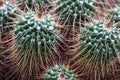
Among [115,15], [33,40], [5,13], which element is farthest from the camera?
[115,15]

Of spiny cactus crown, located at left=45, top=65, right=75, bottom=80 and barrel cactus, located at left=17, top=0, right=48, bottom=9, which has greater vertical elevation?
barrel cactus, located at left=17, top=0, right=48, bottom=9

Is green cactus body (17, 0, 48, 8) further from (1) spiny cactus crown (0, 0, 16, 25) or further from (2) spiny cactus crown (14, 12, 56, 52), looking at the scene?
(2) spiny cactus crown (14, 12, 56, 52)

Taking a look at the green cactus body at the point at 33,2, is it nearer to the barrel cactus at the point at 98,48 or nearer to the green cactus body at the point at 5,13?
the green cactus body at the point at 5,13

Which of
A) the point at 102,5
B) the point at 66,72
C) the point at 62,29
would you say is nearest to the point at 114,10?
the point at 102,5

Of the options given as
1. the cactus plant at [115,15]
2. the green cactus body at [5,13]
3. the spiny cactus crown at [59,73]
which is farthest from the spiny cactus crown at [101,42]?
the green cactus body at [5,13]

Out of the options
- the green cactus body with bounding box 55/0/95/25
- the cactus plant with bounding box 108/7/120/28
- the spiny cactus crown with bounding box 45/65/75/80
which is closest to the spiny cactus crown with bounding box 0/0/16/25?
the green cactus body with bounding box 55/0/95/25

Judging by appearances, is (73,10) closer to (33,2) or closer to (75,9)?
(75,9)

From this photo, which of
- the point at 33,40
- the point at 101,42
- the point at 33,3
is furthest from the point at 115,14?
the point at 33,40
